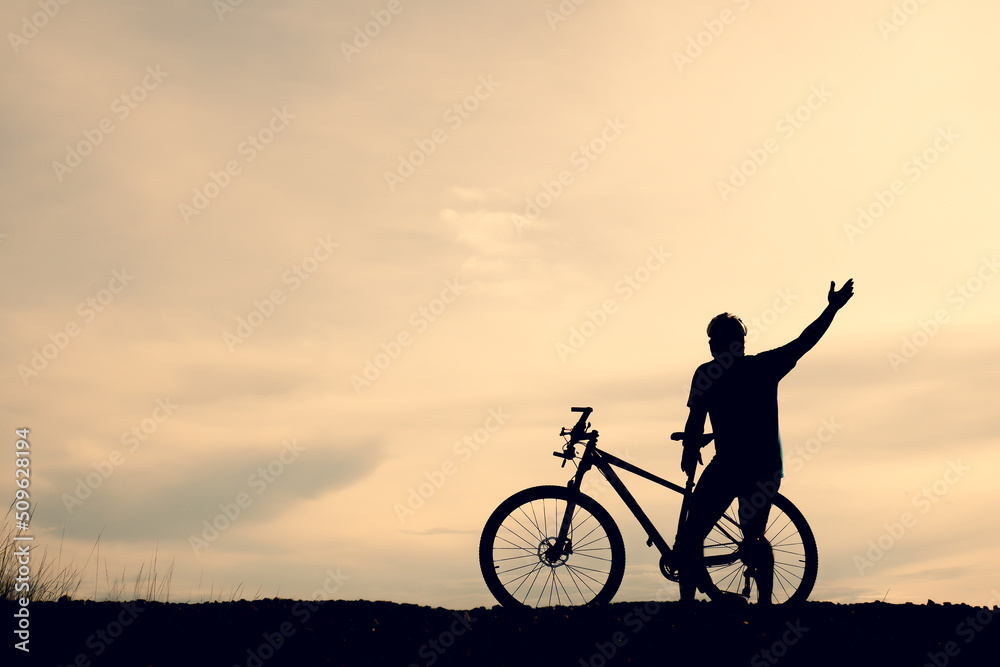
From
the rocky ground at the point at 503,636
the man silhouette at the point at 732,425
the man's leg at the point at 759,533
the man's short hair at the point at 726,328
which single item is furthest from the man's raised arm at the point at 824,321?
the rocky ground at the point at 503,636

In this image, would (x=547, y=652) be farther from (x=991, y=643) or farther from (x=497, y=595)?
(x=991, y=643)

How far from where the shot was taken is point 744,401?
24.7 feet

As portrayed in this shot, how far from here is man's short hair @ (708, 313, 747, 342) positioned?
760cm

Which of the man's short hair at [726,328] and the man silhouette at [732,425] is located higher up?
the man's short hair at [726,328]

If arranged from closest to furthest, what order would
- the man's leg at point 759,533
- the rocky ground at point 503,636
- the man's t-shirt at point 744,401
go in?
1. the rocky ground at point 503,636
2. the man's t-shirt at point 744,401
3. the man's leg at point 759,533

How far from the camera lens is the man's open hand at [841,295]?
302 inches

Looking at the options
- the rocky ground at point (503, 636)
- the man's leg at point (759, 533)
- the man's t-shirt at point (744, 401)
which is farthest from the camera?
the man's leg at point (759, 533)

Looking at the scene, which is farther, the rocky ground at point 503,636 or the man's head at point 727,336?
the man's head at point 727,336

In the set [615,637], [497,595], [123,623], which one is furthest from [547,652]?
[123,623]

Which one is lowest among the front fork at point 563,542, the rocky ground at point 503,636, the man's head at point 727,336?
the rocky ground at point 503,636

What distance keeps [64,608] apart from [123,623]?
3.17ft

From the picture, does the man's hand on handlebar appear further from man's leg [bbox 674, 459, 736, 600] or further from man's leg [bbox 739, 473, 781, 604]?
man's leg [bbox 739, 473, 781, 604]

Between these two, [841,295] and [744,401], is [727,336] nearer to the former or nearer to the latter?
[744,401]

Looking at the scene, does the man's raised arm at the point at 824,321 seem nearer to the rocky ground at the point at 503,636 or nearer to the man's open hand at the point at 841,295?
the man's open hand at the point at 841,295
